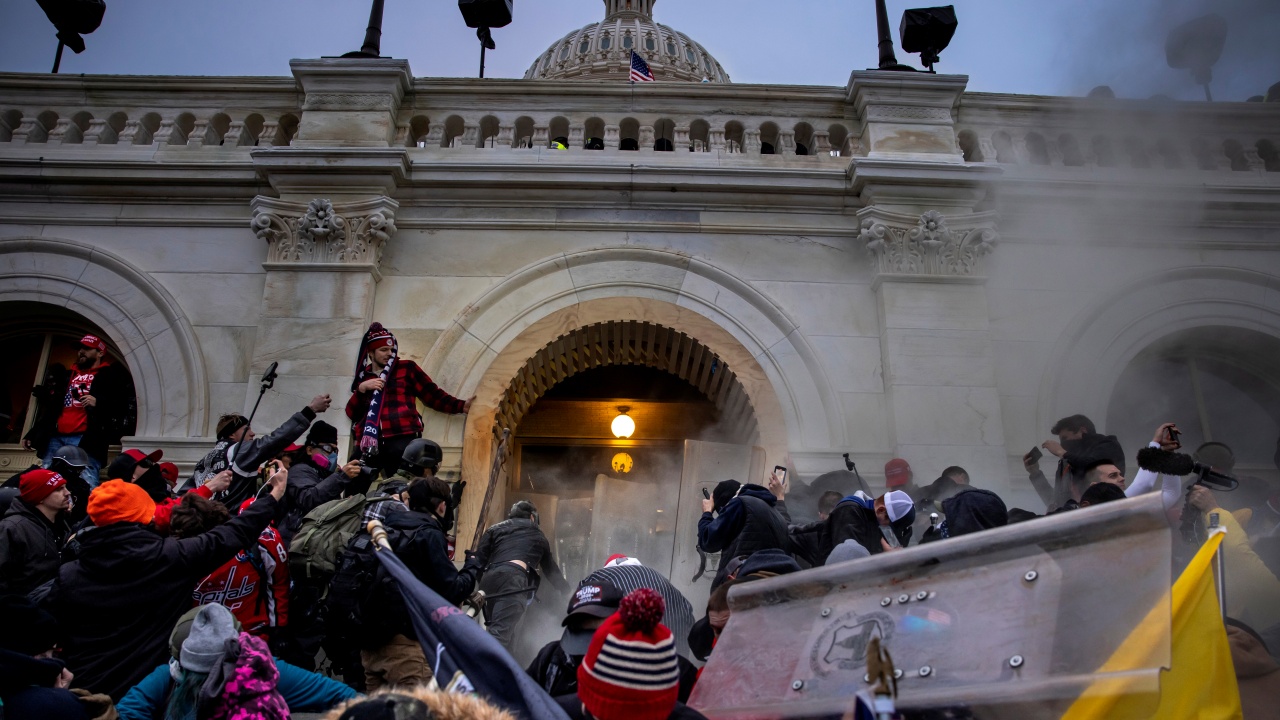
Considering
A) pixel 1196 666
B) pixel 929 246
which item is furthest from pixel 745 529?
pixel 929 246

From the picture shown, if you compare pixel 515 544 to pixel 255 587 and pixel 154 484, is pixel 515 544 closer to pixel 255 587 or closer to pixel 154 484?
pixel 255 587

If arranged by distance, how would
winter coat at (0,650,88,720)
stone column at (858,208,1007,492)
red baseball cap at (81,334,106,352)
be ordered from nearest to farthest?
winter coat at (0,650,88,720) → stone column at (858,208,1007,492) → red baseball cap at (81,334,106,352)

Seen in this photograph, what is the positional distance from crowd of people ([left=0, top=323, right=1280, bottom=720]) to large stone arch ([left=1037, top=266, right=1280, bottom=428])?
68.0 inches

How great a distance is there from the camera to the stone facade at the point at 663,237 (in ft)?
26.9

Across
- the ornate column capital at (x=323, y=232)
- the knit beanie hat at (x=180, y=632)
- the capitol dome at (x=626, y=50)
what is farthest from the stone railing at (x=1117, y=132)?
the capitol dome at (x=626, y=50)

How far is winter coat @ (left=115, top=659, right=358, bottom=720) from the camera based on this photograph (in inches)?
136

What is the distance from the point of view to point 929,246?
340 inches

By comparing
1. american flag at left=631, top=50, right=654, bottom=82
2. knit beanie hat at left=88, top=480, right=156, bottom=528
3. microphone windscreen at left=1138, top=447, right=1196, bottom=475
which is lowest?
knit beanie hat at left=88, top=480, right=156, bottom=528

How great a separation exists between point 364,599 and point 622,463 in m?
7.32

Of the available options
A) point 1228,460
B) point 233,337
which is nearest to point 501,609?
point 233,337

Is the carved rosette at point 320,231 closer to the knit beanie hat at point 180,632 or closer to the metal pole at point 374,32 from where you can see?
the metal pole at point 374,32

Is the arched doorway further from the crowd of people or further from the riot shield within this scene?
the riot shield

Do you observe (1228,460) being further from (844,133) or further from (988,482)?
(844,133)

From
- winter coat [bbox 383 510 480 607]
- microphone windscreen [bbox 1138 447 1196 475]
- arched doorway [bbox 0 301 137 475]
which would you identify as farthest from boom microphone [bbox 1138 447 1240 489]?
arched doorway [bbox 0 301 137 475]
